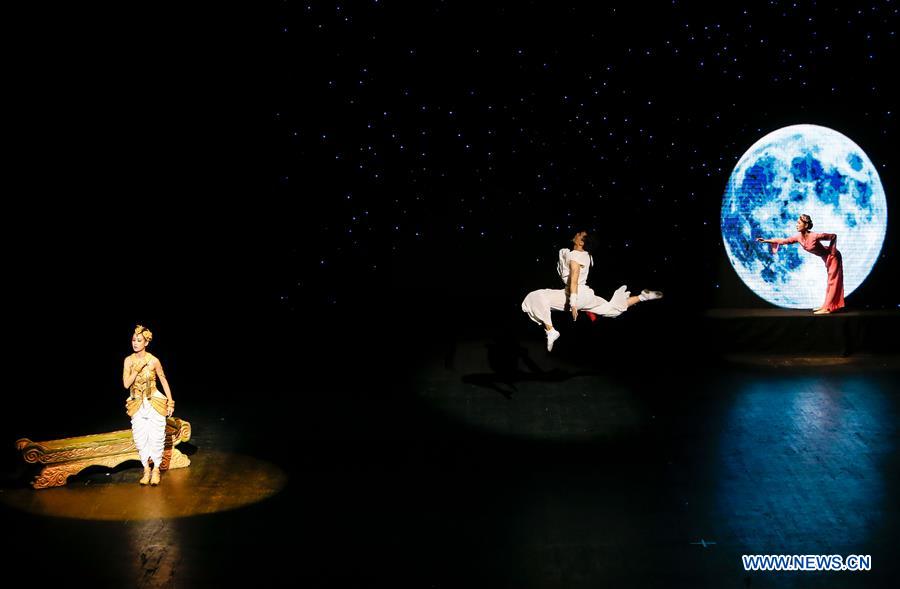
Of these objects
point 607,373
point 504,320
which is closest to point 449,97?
point 504,320

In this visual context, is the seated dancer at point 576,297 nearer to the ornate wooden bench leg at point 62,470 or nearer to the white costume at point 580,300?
the white costume at point 580,300

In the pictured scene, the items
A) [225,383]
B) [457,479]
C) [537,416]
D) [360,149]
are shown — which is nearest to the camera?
[457,479]

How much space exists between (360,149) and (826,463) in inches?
216

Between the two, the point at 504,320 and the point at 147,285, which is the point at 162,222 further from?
the point at 504,320

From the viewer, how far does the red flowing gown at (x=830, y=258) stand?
33.4 ft

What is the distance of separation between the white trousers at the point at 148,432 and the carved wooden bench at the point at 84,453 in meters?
0.08

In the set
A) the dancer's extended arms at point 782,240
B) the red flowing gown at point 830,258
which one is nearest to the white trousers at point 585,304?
the dancer's extended arms at point 782,240

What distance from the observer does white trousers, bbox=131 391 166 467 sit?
23.0 feet

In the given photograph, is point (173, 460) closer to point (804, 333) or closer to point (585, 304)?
point (585, 304)

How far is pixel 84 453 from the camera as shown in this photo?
707 cm

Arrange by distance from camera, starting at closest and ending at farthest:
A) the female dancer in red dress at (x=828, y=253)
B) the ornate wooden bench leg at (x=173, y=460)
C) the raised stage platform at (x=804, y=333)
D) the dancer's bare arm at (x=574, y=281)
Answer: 1. the ornate wooden bench leg at (x=173, y=460)
2. the dancer's bare arm at (x=574, y=281)
3. the raised stage platform at (x=804, y=333)
4. the female dancer in red dress at (x=828, y=253)

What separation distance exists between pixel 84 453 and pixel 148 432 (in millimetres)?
519

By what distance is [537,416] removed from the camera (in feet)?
26.9

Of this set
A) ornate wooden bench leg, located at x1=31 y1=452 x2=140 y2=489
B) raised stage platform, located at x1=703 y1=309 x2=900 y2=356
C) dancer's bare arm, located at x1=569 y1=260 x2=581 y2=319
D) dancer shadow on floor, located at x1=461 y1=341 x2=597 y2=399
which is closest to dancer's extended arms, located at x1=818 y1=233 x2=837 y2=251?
raised stage platform, located at x1=703 y1=309 x2=900 y2=356
